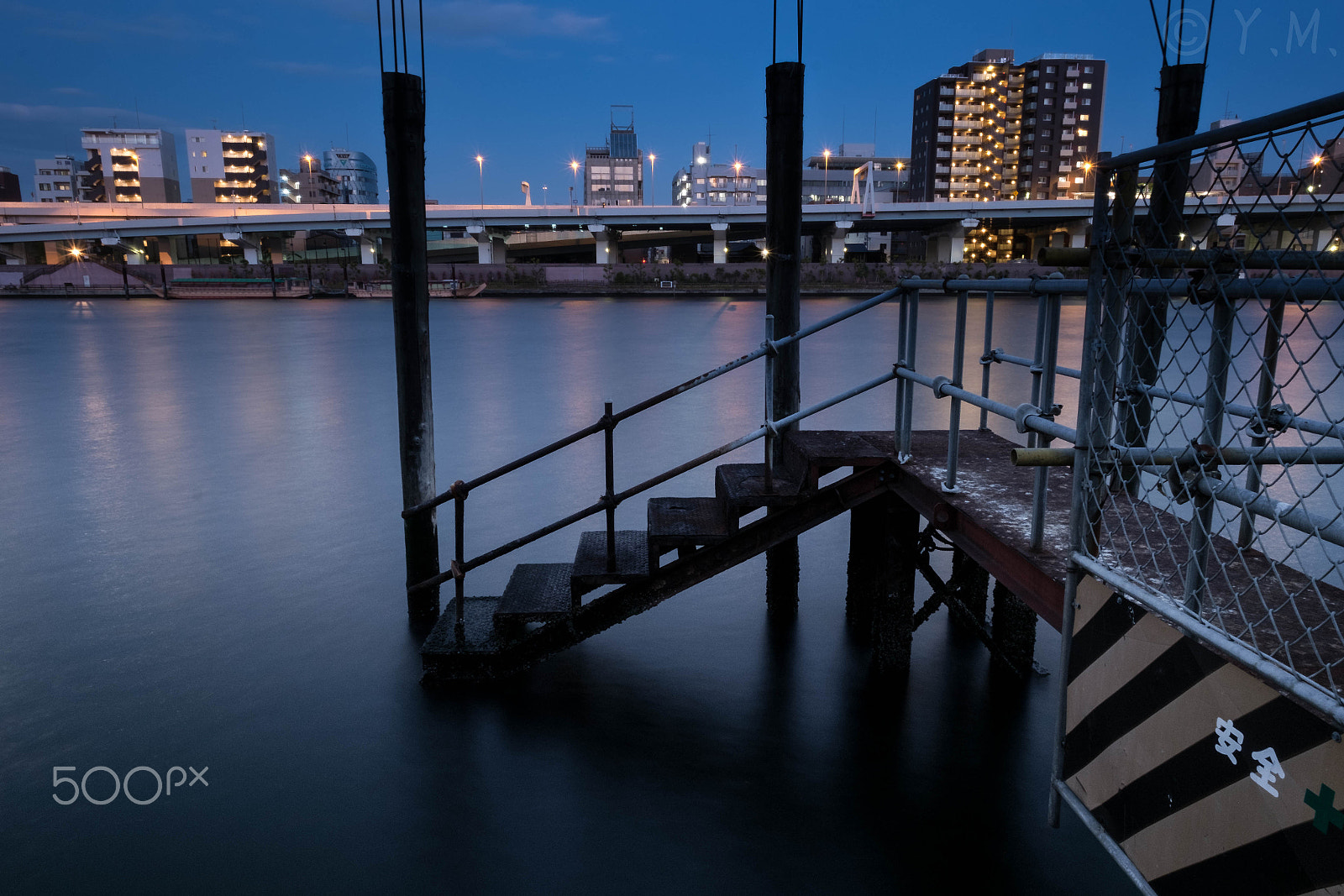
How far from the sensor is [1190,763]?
7.72ft

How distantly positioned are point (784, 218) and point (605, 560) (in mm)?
2569

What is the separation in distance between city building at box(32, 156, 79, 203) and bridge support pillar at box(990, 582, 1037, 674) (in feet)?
566

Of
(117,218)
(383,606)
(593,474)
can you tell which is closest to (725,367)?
(383,606)

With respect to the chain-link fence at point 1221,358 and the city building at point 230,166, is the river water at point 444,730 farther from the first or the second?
the city building at point 230,166

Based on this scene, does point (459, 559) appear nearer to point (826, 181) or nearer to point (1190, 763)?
point (1190, 763)

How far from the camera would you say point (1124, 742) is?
2.57 m

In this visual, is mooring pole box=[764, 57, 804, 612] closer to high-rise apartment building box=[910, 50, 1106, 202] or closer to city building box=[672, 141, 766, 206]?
high-rise apartment building box=[910, 50, 1106, 202]

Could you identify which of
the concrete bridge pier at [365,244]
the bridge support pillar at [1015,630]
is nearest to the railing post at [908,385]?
the bridge support pillar at [1015,630]

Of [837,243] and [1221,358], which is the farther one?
[837,243]

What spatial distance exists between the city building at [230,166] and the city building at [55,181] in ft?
103

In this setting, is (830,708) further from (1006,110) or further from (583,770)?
(1006,110)

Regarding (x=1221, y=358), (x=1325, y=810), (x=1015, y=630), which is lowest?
(x=1015, y=630)

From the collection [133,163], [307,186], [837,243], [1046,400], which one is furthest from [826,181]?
[1046,400]

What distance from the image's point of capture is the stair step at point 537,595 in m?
5.70
